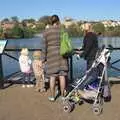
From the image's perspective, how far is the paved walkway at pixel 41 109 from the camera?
27.0ft

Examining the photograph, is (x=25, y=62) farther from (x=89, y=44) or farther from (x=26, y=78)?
(x=89, y=44)

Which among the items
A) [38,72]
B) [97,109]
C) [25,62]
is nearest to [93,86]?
[97,109]

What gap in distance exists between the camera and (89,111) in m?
8.44

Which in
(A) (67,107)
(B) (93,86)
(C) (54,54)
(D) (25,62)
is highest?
(C) (54,54)

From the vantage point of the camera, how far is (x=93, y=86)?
8688 millimetres

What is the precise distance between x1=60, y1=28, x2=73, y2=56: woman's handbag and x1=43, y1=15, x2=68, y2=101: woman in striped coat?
9 centimetres

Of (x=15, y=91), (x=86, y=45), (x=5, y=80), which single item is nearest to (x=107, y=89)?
(x=86, y=45)

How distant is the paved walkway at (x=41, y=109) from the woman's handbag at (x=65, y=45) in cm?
110

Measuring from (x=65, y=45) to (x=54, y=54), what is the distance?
31cm

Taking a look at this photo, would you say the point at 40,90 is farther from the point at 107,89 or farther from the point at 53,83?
the point at 107,89

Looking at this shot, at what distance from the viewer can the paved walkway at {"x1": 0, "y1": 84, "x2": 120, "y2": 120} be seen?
822cm

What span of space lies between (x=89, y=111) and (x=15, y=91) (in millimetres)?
2383

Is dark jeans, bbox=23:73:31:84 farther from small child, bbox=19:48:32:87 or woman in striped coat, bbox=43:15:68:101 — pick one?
woman in striped coat, bbox=43:15:68:101

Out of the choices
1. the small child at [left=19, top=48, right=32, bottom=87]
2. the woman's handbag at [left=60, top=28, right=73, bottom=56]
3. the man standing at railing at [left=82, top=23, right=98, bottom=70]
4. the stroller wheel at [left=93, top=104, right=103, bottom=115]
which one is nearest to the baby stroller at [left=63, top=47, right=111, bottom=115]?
the stroller wheel at [left=93, top=104, right=103, bottom=115]
